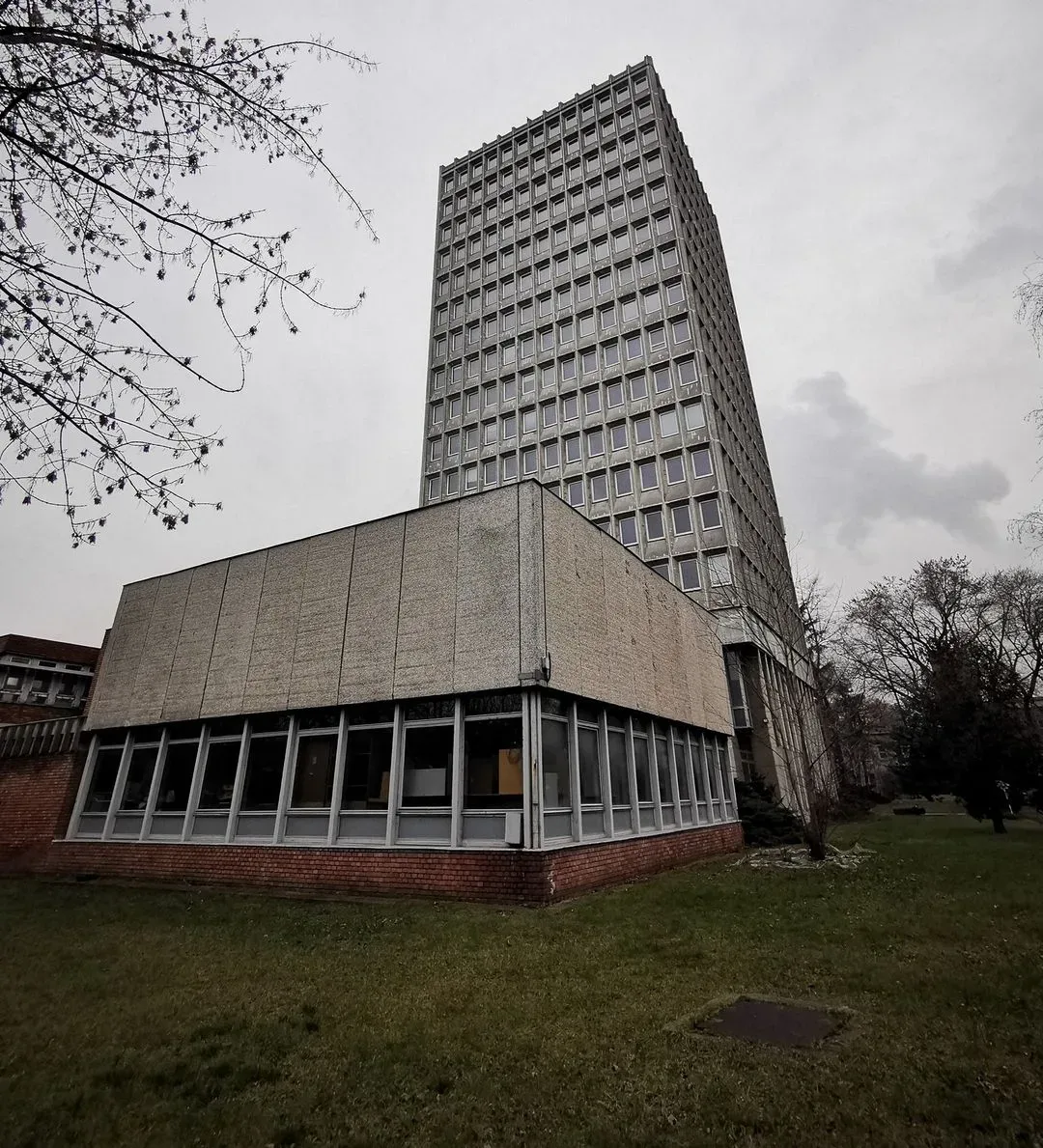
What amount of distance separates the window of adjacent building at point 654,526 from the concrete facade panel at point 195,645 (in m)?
23.1

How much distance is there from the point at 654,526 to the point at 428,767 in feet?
81.4

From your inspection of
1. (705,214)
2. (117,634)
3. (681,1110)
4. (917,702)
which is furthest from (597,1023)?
(705,214)

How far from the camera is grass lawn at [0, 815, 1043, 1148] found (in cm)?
362

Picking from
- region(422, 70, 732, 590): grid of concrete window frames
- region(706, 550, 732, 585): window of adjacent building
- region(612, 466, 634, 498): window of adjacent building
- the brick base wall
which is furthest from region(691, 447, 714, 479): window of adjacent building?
the brick base wall

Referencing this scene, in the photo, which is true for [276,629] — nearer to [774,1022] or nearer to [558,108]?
[774,1022]

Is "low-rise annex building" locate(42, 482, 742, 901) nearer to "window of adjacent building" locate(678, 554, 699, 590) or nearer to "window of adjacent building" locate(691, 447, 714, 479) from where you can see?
"window of adjacent building" locate(678, 554, 699, 590)

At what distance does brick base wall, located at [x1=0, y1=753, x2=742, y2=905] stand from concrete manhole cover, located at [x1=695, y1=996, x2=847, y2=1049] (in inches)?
201

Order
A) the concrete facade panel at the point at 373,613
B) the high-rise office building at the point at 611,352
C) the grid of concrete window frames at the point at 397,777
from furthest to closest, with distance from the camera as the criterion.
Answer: the high-rise office building at the point at 611,352 → the concrete facade panel at the point at 373,613 → the grid of concrete window frames at the point at 397,777

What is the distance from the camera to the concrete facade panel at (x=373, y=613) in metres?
12.7

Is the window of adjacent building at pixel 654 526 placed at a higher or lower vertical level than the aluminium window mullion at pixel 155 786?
higher

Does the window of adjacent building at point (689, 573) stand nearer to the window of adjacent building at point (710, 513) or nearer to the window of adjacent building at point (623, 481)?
the window of adjacent building at point (710, 513)

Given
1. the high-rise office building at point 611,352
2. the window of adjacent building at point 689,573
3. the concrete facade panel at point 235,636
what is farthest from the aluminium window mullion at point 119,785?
the window of adjacent building at point 689,573

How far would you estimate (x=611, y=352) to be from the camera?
129 ft

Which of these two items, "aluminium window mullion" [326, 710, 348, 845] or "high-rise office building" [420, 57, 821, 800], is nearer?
"aluminium window mullion" [326, 710, 348, 845]
